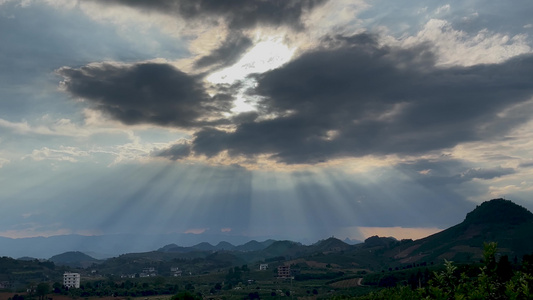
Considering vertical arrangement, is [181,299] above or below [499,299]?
below

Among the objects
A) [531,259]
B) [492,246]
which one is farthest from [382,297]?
[492,246]

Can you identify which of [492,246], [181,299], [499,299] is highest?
[492,246]

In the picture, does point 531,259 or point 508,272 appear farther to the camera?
point 531,259

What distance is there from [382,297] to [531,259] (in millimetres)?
61010

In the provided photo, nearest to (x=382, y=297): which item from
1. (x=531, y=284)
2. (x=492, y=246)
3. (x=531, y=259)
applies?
(x=531, y=259)

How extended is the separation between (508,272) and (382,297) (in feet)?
276

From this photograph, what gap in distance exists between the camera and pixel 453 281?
Result: 3450cm

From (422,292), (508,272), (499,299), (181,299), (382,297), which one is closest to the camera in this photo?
(499,299)

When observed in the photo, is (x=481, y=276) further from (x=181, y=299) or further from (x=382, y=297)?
(x=181, y=299)

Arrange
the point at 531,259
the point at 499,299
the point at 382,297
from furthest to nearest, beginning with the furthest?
the point at 382,297
the point at 531,259
the point at 499,299

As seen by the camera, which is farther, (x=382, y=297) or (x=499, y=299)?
(x=382, y=297)

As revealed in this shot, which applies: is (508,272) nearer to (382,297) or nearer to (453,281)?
(453,281)

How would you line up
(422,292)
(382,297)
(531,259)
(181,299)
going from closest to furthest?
(422,292) < (531,259) < (382,297) < (181,299)

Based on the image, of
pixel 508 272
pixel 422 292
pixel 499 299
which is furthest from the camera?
pixel 422 292
